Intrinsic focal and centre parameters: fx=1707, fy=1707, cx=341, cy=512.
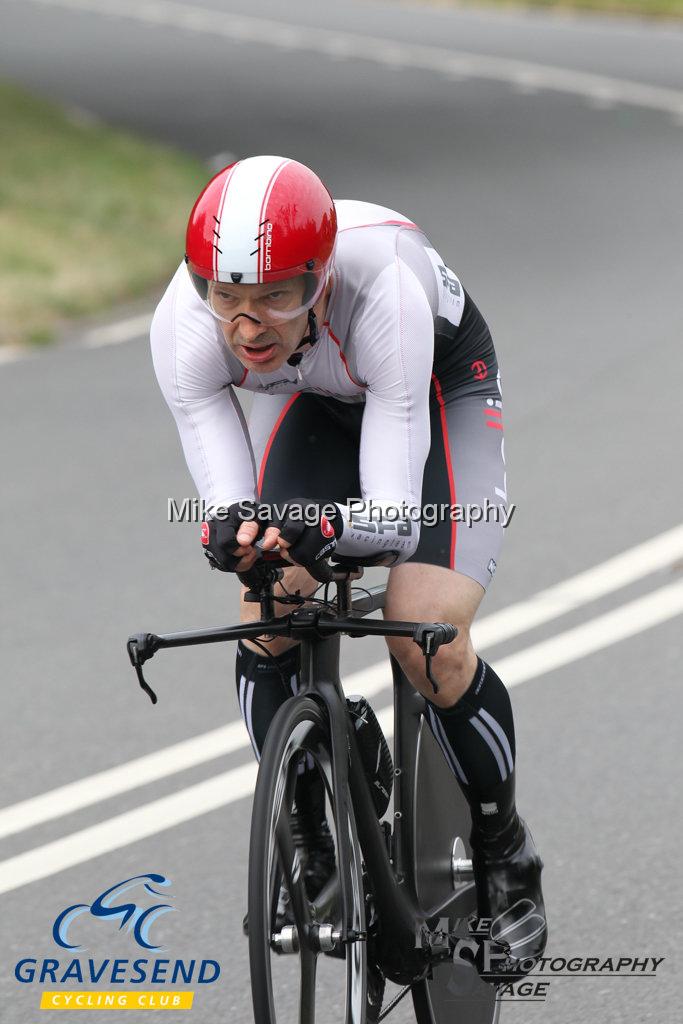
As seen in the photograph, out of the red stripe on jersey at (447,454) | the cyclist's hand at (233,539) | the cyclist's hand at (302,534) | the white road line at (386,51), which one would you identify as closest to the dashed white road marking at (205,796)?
the red stripe on jersey at (447,454)

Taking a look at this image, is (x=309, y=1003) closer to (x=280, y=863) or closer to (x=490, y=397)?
(x=280, y=863)

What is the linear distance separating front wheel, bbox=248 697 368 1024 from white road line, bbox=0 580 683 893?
141 cm

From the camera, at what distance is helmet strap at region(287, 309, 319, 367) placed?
3500 mm

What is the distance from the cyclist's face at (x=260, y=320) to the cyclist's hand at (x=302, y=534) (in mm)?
337

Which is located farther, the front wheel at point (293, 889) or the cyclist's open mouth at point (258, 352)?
the cyclist's open mouth at point (258, 352)

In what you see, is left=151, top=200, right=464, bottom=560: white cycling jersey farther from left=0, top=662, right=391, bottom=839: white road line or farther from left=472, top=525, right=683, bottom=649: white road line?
left=472, top=525, right=683, bottom=649: white road line

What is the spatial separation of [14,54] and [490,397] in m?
22.9

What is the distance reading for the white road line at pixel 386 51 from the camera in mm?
20891

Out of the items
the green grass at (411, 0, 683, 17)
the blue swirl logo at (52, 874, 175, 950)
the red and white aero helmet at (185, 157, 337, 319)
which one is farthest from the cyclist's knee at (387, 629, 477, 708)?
the green grass at (411, 0, 683, 17)

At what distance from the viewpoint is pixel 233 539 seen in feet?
10.7

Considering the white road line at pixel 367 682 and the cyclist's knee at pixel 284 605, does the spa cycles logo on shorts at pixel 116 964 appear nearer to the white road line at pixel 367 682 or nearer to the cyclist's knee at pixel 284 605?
the white road line at pixel 367 682

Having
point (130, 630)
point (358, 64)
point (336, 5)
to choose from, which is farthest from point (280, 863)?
point (336, 5)

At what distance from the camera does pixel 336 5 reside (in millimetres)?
31859

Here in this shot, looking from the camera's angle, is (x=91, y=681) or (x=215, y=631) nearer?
(x=215, y=631)
